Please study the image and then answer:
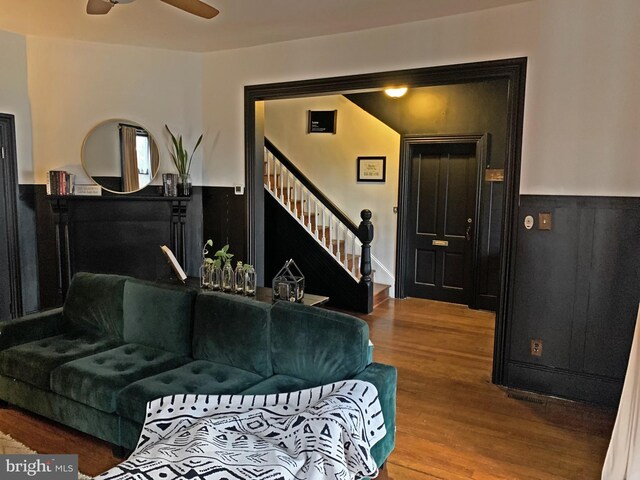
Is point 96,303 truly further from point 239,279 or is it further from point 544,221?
point 544,221

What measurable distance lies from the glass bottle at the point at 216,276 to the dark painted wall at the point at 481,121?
3.67 m

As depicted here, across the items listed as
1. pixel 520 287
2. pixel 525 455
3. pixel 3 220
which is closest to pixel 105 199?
pixel 3 220

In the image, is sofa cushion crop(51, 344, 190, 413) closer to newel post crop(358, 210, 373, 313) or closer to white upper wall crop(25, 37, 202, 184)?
white upper wall crop(25, 37, 202, 184)

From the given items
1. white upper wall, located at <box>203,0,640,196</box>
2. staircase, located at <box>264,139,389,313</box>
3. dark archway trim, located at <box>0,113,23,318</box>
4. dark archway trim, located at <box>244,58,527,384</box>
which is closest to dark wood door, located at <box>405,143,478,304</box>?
staircase, located at <box>264,139,389,313</box>

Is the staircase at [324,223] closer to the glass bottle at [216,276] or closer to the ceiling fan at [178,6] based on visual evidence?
the glass bottle at [216,276]

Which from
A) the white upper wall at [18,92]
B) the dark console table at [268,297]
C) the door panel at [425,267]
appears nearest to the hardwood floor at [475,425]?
the dark console table at [268,297]

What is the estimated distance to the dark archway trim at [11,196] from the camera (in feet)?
14.9

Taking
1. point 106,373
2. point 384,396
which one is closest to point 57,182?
point 106,373

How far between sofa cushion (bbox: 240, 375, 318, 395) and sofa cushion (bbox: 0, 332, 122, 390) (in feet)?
4.03

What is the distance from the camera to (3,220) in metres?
4.56

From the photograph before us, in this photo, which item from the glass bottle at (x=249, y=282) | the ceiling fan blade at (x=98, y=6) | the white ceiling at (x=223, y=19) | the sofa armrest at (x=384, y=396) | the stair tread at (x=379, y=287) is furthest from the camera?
the stair tread at (x=379, y=287)

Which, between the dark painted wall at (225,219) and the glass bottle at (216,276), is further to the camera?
the dark painted wall at (225,219)

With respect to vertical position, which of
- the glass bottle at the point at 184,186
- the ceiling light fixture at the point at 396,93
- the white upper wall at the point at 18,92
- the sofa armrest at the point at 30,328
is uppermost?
the ceiling light fixture at the point at 396,93

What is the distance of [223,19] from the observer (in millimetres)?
4020
